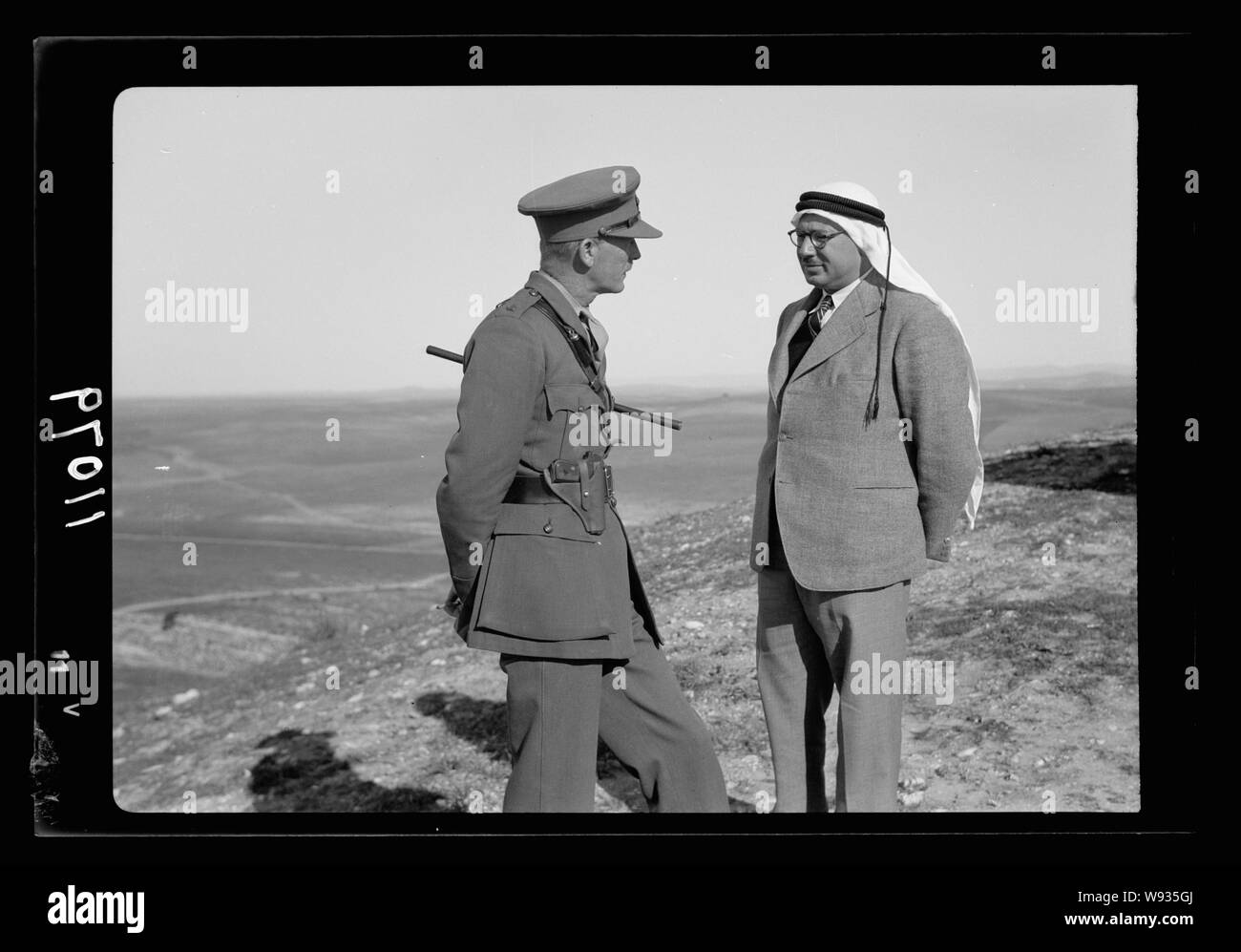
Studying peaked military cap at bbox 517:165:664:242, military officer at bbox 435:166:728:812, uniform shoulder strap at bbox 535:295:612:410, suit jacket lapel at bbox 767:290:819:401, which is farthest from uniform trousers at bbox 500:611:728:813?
peaked military cap at bbox 517:165:664:242

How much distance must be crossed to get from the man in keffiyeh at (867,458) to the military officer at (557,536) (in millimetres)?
543

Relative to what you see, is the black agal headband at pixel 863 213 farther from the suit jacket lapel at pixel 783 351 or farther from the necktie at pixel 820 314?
the suit jacket lapel at pixel 783 351

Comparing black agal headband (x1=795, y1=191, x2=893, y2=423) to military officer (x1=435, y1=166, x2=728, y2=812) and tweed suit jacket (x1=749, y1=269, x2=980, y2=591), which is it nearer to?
tweed suit jacket (x1=749, y1=269, x2=980, y2=591)

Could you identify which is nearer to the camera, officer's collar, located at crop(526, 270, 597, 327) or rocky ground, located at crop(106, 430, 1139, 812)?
officer's collar, located at crop(526, 270, 597, 327)

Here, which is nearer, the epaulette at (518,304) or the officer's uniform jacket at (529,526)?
the officer's uniform jacket at (529,526)

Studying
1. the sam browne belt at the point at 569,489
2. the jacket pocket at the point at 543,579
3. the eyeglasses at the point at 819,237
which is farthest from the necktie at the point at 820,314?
the jacket pocket at the point at 543,579

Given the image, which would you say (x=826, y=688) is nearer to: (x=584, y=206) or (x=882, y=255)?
(x=882, y=255)

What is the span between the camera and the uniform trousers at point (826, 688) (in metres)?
4.75

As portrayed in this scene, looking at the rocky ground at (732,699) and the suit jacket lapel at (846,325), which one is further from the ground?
the suit jacket lapel at (846,325)

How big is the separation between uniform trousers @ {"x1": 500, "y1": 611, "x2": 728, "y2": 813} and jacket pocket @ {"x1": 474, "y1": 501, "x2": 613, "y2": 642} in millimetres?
122

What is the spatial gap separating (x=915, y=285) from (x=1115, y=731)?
2.39 m

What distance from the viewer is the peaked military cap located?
4.66m
